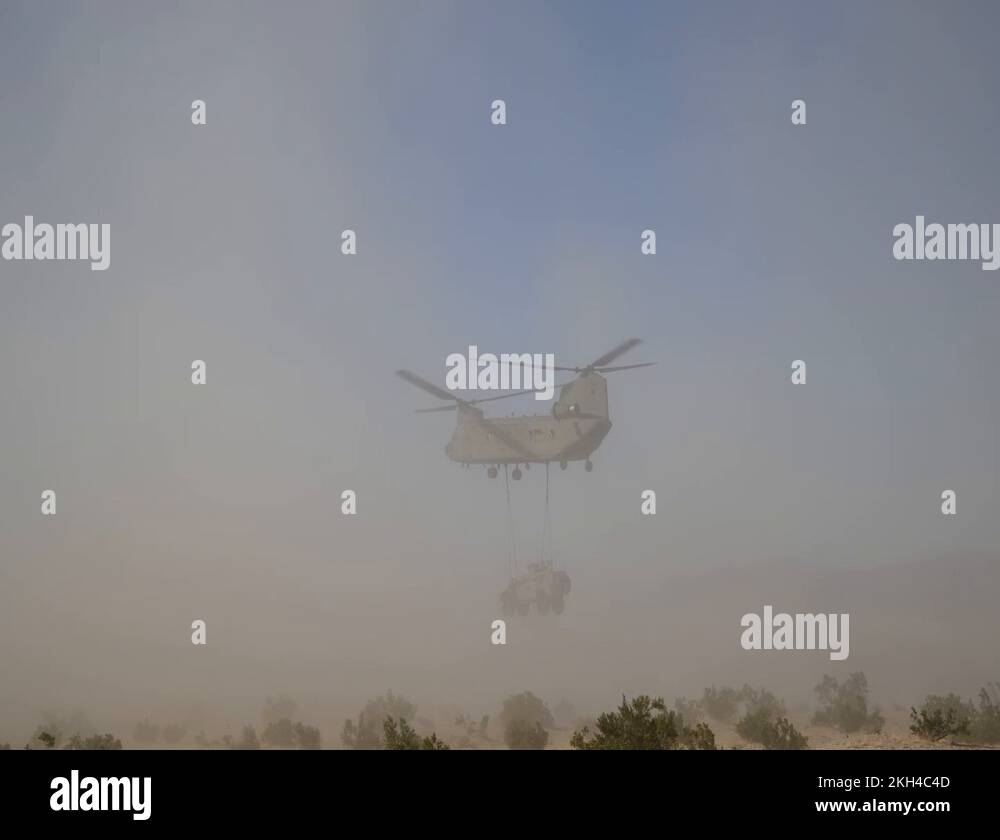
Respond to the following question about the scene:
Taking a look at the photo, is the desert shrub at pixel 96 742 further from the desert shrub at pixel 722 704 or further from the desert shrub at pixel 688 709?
the desert shrub at pixel 722 704

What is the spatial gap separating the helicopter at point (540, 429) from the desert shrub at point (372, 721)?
717cm

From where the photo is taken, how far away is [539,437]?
109ft

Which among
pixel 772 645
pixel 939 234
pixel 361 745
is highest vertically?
pixel 939 234

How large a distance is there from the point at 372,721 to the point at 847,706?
1345 centimetres

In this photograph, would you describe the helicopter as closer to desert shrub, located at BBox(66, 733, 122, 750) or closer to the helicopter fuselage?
the helicopter fuselage

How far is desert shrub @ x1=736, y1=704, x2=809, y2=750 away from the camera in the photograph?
1132 inches

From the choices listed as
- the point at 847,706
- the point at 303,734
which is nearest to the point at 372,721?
the point at 303,734

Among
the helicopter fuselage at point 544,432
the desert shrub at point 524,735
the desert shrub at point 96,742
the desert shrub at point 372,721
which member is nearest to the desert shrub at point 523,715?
the desert shrub at point 524,735

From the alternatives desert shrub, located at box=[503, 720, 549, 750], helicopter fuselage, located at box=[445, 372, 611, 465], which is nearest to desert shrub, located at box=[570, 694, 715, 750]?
desert shrub, located at box=[503, 720, 549, 750]

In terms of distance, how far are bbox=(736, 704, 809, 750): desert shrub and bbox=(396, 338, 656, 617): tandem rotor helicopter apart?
228 inches

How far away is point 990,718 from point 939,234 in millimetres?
12508
